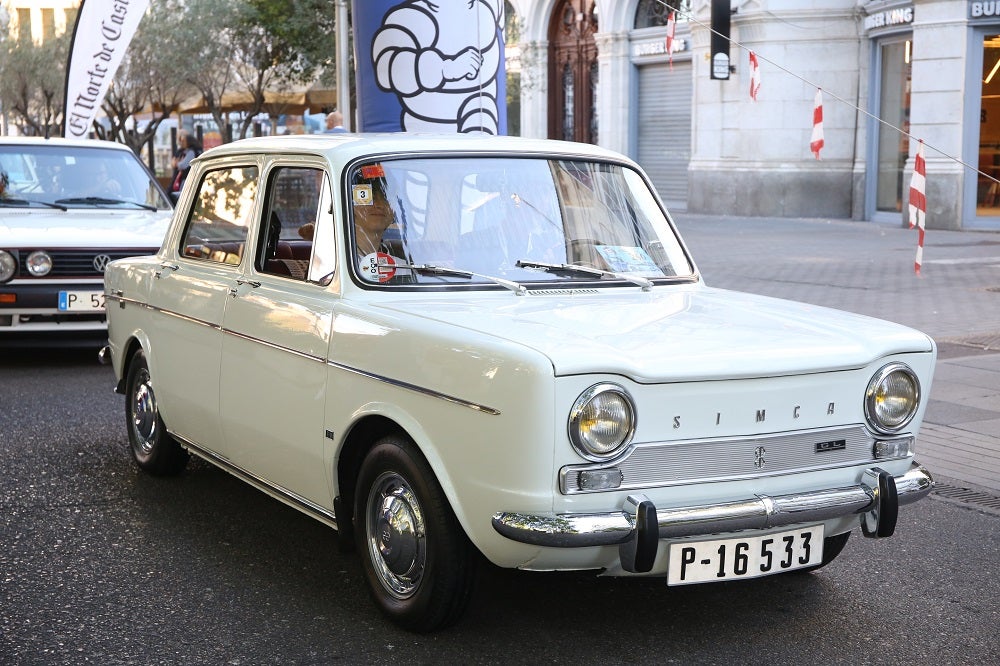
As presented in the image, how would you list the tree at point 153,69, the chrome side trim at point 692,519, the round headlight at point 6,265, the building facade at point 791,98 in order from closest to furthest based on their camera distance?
the chrome side trim at point 692,519
the round headlight at point 6,265
the building facade at point 791,98
the tree at point 153,69

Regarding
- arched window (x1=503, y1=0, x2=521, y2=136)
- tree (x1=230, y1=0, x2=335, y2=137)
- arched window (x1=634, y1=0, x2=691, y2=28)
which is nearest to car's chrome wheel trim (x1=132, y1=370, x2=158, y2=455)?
tree (x1=230, y1=0, x2=335, y2=137)

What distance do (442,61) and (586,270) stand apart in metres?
6.24

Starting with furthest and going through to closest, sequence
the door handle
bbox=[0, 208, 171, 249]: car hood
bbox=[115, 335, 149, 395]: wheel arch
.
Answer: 1. bbox=[0, 208, 171, 249]: car hood
2. bbox=[115, 335, 149, 395]: wheel arch
3. the door handle

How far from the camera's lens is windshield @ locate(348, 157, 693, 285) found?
4625mm

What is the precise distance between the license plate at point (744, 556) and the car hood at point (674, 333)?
50cm

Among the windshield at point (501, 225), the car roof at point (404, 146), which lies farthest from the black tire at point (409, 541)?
the car roof at point (404, 146)

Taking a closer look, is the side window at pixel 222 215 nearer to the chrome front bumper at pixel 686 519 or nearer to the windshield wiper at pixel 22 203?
the chrome front bumper at pixel 686 519

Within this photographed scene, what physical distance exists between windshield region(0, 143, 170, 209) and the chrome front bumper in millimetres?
7625

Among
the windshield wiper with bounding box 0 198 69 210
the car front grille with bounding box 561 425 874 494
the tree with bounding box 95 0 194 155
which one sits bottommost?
the car front grille with bounding box 561 425 874 494

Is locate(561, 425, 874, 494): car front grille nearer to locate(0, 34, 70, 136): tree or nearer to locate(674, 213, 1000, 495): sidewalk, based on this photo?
locate(674, 213, 1000, 495): sidewalk

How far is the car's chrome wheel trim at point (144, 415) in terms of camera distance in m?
6.11

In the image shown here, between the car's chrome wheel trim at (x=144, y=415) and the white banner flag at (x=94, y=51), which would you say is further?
the white banner flag at (x=94, y=51)

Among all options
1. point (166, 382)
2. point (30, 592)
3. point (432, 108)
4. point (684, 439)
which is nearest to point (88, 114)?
point (432, 108)

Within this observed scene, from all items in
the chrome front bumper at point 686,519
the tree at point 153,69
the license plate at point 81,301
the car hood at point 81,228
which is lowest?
the license plate at point 81,301
